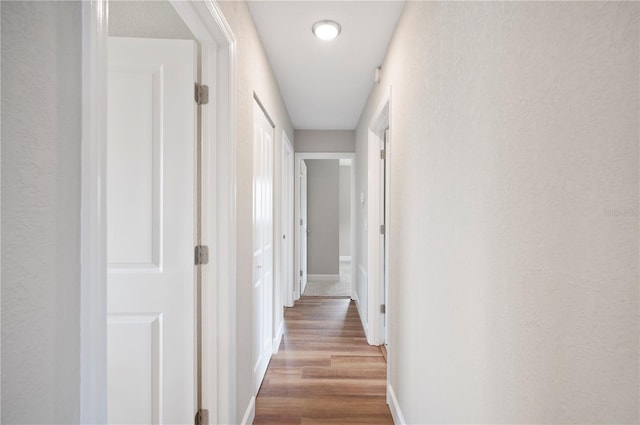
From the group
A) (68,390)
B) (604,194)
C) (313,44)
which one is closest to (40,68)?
(68,390)

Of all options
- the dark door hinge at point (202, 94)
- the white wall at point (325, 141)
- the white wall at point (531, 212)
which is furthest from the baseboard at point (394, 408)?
the white wall at point (325, 141)

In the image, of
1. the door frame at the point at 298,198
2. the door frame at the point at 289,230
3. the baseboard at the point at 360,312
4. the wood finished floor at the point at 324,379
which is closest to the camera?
the wood finished floor at the point at 324,379

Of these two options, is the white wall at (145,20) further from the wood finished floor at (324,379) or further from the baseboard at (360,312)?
the baseboard at (360,312)

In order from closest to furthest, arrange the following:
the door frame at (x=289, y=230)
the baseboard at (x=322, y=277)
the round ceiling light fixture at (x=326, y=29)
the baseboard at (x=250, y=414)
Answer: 1. the baseboard at (x=250, y=414)
2. the round ceiling light fixture at (x=326, y=29)
3. the door frame at (x=289, y=230)
4. the baseboard at (x=322, y=277)

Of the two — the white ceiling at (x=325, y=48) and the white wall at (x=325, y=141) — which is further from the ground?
the white ceiling at (x=325, y=48)

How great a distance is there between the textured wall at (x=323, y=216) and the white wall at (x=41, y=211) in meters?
5.38

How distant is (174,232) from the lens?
142cm

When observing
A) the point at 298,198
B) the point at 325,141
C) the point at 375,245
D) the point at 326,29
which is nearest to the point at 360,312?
the point at 375,245

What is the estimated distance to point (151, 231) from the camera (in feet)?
4.64

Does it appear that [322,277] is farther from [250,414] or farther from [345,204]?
[250,414]

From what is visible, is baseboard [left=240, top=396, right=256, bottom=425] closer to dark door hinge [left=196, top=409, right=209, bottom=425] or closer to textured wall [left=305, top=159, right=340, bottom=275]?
dark door hinge [left=196, top=409, right=209, bottom=425]

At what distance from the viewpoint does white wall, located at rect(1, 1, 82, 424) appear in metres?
0.47

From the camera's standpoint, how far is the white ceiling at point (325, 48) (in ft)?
5.91

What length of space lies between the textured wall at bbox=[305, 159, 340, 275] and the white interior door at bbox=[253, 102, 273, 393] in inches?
125
